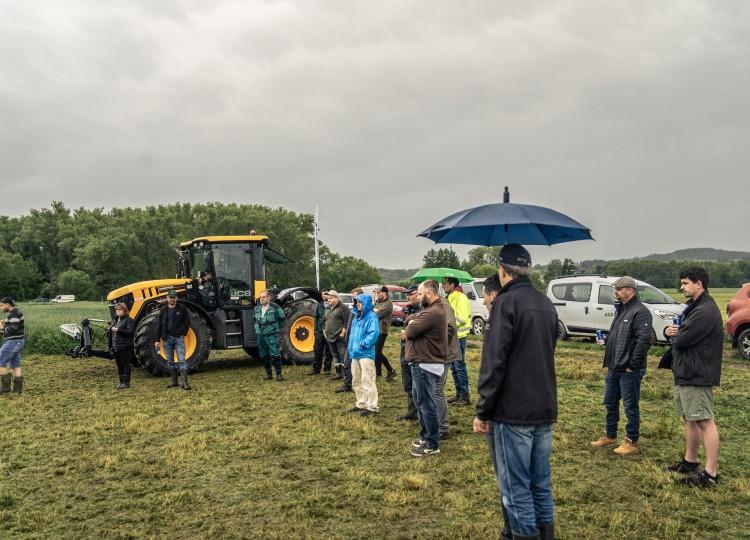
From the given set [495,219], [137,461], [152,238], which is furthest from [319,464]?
[152,238]

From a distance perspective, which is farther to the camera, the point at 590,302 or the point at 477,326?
the point at 477,326

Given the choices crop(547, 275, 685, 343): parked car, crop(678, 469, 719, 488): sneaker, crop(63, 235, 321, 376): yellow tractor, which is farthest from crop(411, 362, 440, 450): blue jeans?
crop(547, 275, 685, 343): parked car

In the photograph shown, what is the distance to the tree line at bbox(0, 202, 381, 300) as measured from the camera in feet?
197

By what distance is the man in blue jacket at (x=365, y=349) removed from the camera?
24.7ft

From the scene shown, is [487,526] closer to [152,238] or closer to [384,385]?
[384,385]

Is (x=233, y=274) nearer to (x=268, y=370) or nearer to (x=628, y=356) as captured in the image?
(x=268, y=370)

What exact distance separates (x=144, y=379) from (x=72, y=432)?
160 inches

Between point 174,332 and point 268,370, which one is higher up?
point 174,332

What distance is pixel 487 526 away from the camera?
409 centimetres

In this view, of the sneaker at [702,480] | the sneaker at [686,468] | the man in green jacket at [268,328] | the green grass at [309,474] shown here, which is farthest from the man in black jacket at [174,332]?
the sneaker at [702,480]

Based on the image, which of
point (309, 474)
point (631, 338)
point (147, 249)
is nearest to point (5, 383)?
point (309, 474)

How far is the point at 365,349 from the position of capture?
7.64 metres

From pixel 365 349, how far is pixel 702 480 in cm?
401

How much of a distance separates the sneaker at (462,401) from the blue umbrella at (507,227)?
10.5ft
